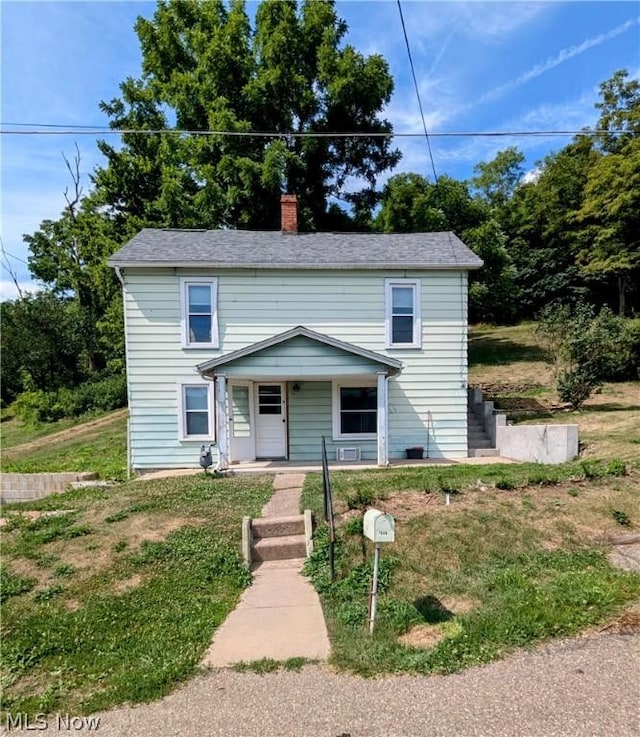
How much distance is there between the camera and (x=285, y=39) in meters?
20.9

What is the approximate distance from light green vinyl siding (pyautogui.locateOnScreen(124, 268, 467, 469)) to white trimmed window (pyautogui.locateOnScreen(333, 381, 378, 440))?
9.2 inches

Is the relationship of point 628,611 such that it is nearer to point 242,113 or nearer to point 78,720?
point 78,720

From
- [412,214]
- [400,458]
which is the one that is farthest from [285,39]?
[400,458]

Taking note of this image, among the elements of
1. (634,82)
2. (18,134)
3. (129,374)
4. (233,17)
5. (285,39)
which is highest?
(634,82)

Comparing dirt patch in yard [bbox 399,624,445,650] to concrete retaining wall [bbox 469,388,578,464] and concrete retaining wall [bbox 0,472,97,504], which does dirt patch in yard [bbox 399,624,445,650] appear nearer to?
concrete retaining wall [bbox 469,388,578,464]

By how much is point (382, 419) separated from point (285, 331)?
3209mm

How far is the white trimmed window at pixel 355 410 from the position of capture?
11.8m

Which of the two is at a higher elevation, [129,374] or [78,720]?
[129,374]

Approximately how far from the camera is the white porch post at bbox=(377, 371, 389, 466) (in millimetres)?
10703

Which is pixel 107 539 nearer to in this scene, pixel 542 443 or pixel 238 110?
pixel 542 443

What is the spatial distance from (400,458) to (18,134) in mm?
10232

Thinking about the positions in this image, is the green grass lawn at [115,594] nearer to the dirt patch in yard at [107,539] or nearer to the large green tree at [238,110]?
the dirt patch in yard at [107,539]

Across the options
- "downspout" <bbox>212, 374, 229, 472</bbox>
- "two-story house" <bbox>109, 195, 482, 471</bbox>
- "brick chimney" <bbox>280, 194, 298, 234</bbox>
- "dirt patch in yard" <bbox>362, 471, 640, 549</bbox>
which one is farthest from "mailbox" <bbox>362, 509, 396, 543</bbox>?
"brick chimney" <bbox>280, 194, 298, 234</bbox>

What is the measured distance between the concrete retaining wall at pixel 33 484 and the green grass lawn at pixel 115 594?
2723mm
